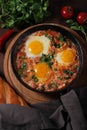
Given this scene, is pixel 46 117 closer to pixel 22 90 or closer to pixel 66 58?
pixel 22 90

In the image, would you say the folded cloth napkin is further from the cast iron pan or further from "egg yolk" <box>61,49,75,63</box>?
"egg yolk" <box>61,49,75,63</box>

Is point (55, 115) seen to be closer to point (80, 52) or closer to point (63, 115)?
point (63, 115)

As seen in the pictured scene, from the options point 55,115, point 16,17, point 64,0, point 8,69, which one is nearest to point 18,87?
point 8,69

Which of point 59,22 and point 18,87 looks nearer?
point 18,87

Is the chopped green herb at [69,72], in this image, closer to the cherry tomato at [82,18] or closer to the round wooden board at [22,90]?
the round wooden board at [22,90]

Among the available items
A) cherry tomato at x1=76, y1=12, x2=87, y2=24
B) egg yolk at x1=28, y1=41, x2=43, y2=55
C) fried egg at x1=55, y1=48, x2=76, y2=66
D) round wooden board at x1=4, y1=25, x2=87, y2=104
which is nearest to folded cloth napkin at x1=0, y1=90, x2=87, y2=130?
round wooden board at x1=4, y1=25, x2=87, y2=104

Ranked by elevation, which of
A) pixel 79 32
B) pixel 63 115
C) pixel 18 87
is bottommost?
pixel 63 115

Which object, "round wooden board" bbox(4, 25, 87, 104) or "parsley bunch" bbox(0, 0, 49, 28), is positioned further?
"parsley bunch" bbox(0, 0, 49, 28)
